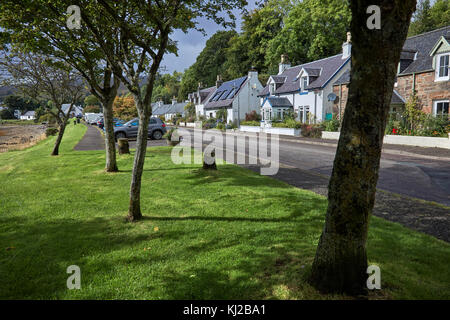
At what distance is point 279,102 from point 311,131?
421 inches

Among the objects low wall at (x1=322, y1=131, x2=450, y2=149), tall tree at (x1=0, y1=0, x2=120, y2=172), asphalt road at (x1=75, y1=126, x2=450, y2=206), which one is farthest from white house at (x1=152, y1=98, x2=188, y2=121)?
tall tree at (x1=0, y1=0, x2=120, y2=172)

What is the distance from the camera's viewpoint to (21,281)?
3.76 metres

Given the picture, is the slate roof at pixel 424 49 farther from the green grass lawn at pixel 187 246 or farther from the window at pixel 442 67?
the green grass lawn at pixel 187 246

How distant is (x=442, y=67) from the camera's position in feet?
67.5

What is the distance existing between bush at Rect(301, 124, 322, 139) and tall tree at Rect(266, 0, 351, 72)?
80.2 ft

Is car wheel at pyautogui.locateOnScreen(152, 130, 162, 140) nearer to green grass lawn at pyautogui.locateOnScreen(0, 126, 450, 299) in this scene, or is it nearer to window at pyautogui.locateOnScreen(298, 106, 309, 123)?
window at pyautogui.locateOnScreen(298, 106, 309, 123)

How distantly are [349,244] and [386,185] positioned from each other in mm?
6680

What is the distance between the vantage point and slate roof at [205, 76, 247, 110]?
157 feet

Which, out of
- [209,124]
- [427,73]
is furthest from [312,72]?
[209,124]

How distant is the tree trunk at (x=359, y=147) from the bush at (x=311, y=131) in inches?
924

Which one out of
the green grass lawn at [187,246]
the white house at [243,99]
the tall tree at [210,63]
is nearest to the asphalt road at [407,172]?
the green grass lawn at [187,246]

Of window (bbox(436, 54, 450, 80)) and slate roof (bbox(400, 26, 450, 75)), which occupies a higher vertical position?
slate roof (bbox(400, 26, 450, 75))

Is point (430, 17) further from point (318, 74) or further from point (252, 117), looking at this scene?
point (252, 117)

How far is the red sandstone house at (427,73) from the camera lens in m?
20.4
